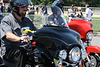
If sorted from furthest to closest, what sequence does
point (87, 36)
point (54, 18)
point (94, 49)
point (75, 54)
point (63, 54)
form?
point (87, 36)
point (94, 49)
point (54, 18)
point (75, 54)
point (63, 54)

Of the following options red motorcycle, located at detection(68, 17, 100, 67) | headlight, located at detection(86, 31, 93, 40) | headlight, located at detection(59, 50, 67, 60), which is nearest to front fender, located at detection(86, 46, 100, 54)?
red motorcycle, located at detection(68, 17, 100, 67)

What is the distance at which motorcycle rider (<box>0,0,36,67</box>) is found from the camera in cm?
325

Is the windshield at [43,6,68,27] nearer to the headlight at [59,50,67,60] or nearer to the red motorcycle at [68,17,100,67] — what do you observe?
the headlight at [59,50,67,60]

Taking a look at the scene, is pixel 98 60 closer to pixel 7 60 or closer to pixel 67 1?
pixel 7 60

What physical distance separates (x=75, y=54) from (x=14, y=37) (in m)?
0.97

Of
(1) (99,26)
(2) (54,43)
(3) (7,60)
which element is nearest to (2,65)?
(3) (7,60)

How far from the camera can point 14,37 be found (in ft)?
10.6

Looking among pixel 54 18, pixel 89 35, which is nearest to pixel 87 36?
pixel 89 35

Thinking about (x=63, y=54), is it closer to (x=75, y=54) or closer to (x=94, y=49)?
(x=75, y=54)

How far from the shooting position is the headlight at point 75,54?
10.2 feet

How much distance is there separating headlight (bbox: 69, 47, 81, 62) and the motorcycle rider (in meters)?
0.69

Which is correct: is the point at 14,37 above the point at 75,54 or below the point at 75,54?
above

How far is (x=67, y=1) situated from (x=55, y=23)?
42.3m

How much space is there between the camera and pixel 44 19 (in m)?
3.75
